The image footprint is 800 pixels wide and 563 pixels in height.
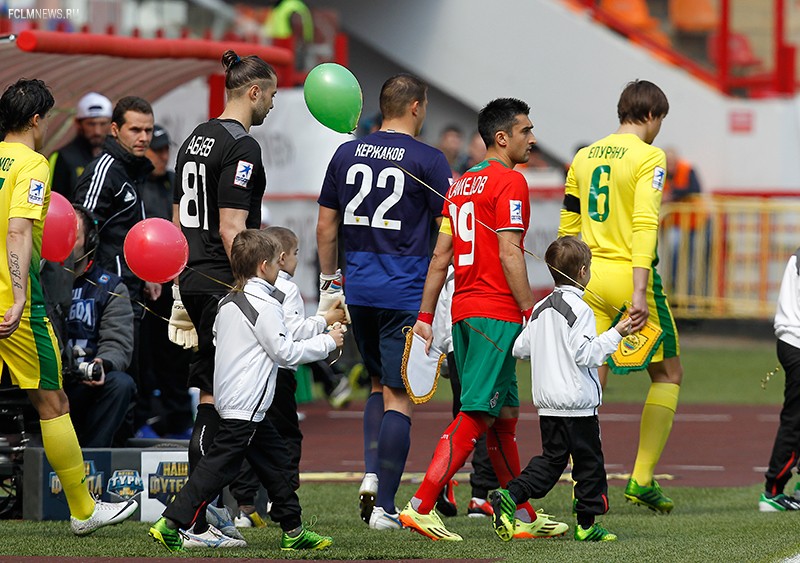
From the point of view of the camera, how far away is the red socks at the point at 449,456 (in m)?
7.86

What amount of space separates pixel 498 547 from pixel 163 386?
191 inches

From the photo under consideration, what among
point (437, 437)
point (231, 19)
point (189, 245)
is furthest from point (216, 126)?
point (231, 19)

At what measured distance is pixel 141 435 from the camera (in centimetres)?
1154

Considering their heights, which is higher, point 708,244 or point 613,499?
point 708,244

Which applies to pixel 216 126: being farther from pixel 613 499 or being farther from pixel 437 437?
pixel 437 437

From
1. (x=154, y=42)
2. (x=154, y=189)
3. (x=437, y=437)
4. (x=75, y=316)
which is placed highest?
(x=154, y=42)

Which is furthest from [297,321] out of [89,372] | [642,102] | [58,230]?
[642,102]

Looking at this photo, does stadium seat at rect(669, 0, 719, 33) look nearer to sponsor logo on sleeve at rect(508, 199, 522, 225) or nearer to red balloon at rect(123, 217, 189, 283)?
sponsor logo on sleeve at rect(508, 199, 522, 225)

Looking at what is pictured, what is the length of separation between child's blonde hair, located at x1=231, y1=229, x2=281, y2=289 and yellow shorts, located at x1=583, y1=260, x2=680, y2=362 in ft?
7.91

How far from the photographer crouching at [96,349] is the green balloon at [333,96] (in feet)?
6.20

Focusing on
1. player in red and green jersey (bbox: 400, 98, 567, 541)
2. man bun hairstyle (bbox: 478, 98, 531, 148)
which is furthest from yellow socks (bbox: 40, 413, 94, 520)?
man bun hairstyle (bbox: 478, 98, 531, 148)

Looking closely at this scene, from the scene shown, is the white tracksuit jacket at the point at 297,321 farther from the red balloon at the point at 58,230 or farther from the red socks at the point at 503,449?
the red balloon at the point at 58,230

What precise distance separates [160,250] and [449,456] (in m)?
1.77

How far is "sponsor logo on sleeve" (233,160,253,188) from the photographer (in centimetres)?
770
